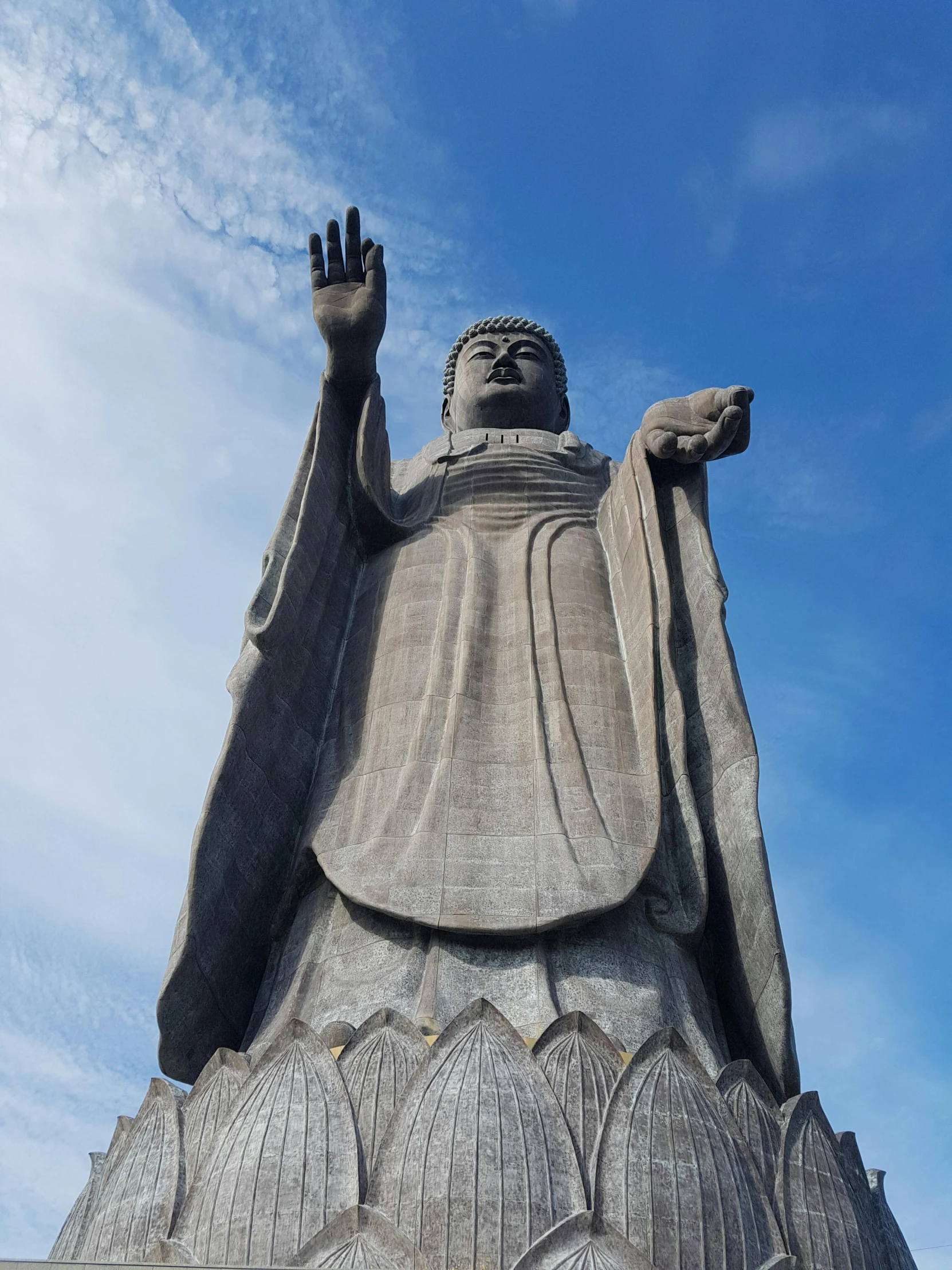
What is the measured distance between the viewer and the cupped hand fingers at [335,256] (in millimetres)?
8727

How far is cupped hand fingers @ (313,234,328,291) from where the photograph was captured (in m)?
8.73

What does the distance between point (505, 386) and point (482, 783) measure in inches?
162

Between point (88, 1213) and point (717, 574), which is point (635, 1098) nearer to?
point (88, 1213)

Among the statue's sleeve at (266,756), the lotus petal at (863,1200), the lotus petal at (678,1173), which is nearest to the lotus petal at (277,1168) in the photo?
the lotus petal at (678,1173)

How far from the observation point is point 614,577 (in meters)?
8.82

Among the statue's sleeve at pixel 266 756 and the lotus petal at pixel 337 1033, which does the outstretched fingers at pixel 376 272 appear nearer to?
the statue's sleeve at pixel 266 756

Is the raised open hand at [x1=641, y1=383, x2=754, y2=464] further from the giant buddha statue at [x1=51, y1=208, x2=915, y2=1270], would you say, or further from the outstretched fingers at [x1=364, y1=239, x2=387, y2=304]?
the outstretched fingers at [x1=364, y1=239, x2=387, y2=304]

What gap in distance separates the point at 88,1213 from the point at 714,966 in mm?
3189

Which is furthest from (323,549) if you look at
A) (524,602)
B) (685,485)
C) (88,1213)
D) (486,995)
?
(88,1213)

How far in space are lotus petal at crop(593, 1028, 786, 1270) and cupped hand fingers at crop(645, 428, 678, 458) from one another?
13.5 feet

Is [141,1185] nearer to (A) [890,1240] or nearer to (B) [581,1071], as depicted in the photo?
(B) [581,1071]

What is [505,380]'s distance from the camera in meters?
10.4

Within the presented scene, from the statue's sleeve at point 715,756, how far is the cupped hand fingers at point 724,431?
0.40 meters

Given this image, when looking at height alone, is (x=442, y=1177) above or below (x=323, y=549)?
below
